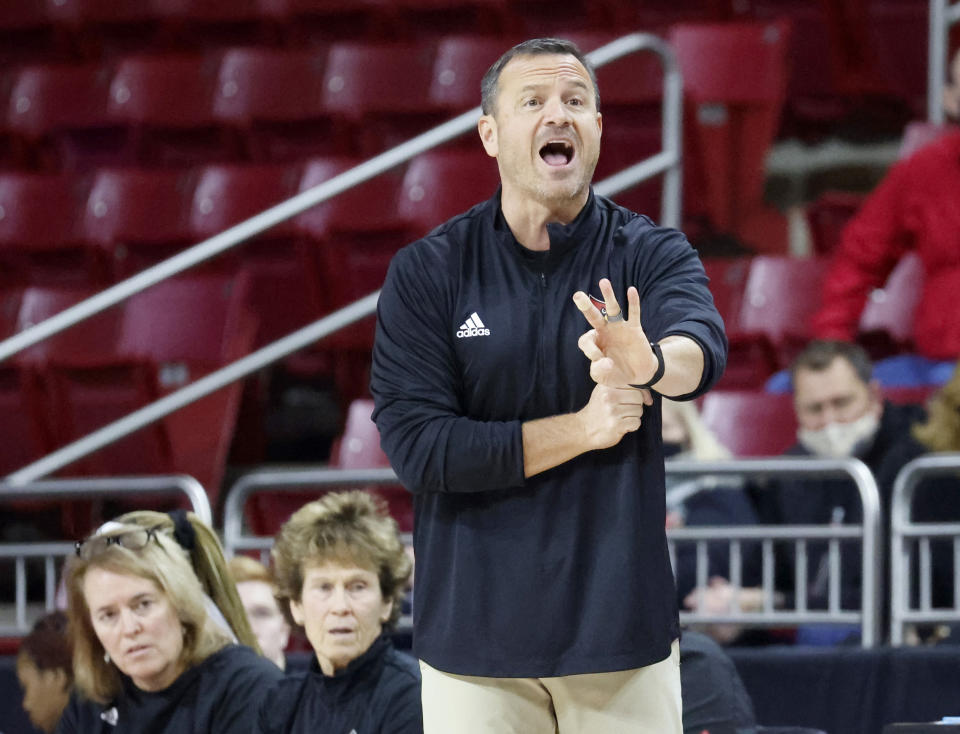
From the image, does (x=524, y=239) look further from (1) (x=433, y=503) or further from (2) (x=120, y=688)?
(2) (x=120, y=688)

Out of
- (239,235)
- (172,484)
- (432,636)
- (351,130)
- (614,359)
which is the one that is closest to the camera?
(614,359)

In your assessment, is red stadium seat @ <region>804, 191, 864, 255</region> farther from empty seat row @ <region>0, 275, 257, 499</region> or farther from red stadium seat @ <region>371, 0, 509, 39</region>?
empty seat row @ <region>0, 275, 257, 499</region>

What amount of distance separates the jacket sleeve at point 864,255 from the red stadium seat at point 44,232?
2735mm

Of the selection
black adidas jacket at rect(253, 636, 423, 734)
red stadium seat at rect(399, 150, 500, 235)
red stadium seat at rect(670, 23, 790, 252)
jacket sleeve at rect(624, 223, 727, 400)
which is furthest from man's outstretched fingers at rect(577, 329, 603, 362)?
red stadium seat at rect(670, 23, 790, 252)

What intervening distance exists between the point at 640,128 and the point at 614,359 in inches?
162

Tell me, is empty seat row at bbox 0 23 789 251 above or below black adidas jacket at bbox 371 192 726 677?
above

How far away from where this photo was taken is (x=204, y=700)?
9.84 ft

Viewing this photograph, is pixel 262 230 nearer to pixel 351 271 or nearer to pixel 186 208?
pixel 351 271

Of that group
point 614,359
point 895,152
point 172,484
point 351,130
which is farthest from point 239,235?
point 614,359

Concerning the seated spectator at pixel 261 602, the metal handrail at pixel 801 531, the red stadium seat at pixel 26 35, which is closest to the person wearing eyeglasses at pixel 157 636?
the seated spectator at pixel 261 602

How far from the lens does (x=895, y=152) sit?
6164mm

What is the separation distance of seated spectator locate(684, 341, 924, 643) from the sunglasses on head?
139 centimetres

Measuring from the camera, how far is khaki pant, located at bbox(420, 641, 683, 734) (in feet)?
6.23

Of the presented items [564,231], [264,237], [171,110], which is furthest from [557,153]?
[171,110]
